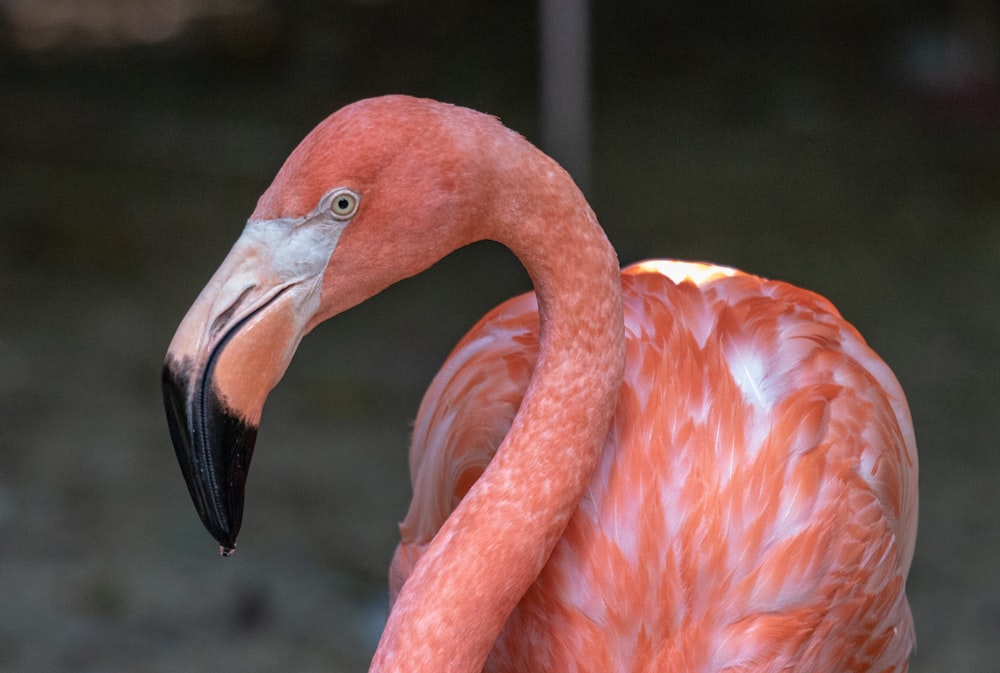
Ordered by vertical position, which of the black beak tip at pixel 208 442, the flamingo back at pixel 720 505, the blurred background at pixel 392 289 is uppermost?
the black beak tip at pixel 208 442

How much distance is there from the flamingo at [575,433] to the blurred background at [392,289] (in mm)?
1342

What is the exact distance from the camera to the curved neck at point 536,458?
1589mm

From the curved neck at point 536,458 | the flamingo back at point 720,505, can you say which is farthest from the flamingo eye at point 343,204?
the flamingo back at point 720,505

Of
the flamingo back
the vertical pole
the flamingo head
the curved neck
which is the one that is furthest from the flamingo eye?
the vertical pole

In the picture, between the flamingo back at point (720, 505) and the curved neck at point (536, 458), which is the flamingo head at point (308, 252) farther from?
the flamingo back at point (720, 505)

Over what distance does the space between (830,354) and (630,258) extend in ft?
9.71

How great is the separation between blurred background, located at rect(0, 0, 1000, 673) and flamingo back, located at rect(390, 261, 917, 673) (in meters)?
1.30

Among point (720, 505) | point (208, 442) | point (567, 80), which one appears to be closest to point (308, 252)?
point (208, 442)

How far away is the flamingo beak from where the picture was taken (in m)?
1.40

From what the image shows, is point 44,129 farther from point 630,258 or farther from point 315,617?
point 315,617

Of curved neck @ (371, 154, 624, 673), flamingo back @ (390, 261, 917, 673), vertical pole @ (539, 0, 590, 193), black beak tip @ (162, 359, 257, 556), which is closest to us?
black beak tip @ (162, 359, 257, 556)

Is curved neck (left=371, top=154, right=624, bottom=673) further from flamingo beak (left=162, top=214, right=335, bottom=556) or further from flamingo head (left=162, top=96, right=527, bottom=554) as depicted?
flamingo beak (left=162, top=214, right=335, bottom=556)

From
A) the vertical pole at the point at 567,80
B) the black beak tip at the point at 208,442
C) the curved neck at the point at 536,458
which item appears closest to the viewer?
the black beak tip at the point at 208,442

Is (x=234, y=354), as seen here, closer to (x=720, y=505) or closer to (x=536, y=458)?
(x=536, y=458)
